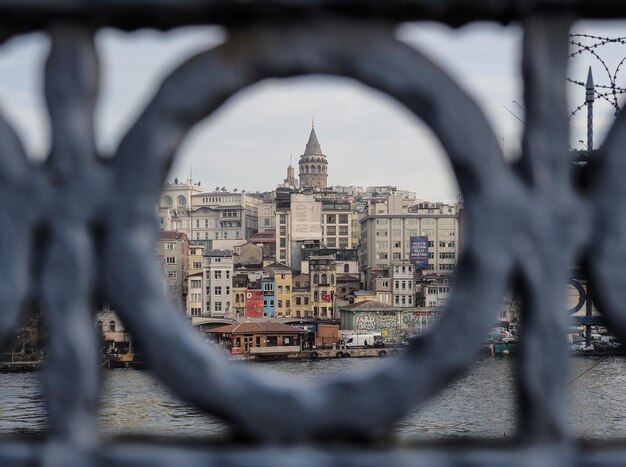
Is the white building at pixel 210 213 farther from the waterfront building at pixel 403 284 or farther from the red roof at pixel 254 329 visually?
the red roof at pixel 254 329

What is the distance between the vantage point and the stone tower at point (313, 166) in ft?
370

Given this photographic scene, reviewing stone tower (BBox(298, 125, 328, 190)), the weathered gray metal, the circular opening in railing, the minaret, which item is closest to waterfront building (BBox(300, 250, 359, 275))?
the circular opening in railing

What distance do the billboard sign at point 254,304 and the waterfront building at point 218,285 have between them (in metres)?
1.70

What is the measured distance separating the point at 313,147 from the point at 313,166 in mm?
3772

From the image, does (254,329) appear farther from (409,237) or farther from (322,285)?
(409,237)

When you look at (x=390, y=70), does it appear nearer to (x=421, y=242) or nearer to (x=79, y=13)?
(x=79, y=13)

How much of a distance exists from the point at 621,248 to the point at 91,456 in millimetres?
835

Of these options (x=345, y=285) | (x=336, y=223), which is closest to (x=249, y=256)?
(x=345, y=285)

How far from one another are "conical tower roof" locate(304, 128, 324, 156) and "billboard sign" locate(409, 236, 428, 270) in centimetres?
4377

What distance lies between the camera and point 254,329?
180 ft

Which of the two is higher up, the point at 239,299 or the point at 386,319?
the point at 239,299

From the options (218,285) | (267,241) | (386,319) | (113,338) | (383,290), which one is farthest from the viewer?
(267,241)

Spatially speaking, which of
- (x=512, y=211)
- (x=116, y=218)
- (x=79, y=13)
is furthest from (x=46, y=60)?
(x=512, y=211)

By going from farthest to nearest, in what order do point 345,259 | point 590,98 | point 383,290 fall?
point 345,259
point 383,290
point 590,98
